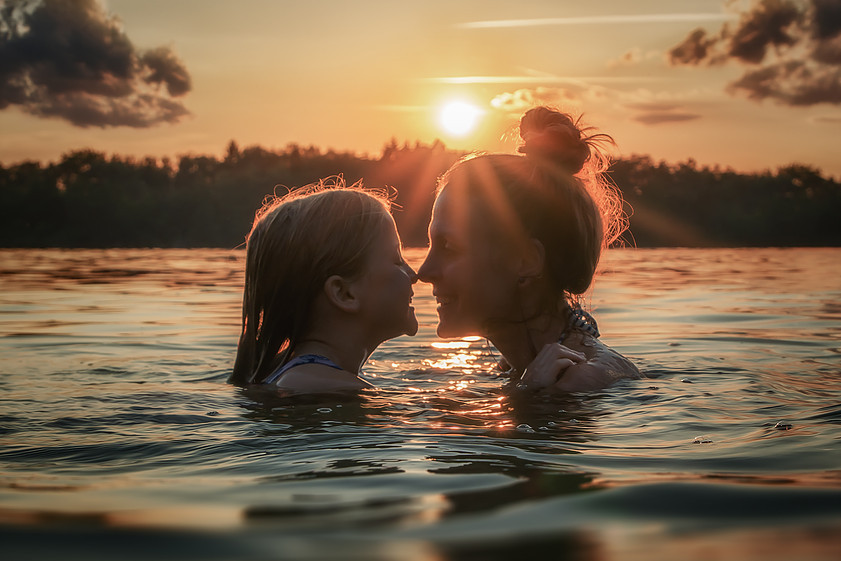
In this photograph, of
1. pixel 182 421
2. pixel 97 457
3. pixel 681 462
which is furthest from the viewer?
pixel 182 421

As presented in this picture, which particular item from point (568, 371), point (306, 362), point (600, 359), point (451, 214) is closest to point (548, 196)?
point (451, 214)

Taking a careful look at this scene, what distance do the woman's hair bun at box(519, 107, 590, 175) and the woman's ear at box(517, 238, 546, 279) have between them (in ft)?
1.57

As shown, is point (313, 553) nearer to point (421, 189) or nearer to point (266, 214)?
point (266, 214)

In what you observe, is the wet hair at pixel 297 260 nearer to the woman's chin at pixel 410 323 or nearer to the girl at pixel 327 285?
the girl at pixel 327 285

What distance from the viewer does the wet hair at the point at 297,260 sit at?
4.04 meters

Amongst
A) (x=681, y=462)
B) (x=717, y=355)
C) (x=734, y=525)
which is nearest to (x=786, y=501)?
(x=734, y=525)

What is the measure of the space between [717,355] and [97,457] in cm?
428

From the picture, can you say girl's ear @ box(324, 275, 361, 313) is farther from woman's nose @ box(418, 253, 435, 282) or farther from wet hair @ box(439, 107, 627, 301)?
wet hair @ box(439, 107, 627, 301)

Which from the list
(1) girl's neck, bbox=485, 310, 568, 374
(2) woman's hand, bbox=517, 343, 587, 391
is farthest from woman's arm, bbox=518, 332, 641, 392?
(1) girl's neck, bbox=485, 310, 568, 374

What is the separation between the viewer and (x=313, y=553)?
1.61 meters

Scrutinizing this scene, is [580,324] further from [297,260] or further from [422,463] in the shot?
[422,463]

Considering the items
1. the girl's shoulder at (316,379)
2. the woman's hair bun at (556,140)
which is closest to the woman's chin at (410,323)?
the girl's shoulder at (316,379)

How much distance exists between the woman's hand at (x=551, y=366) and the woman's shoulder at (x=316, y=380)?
79 cm

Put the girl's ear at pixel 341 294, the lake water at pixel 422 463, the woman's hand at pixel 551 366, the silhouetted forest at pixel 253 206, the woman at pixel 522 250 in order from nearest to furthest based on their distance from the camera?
the lake water at pixel 422 463
the woman's hand at pixel 551 366
the girl's ear at pixel 341 294
the woman at pixel 522 250
the silhouetted forest at pixel 253 206
